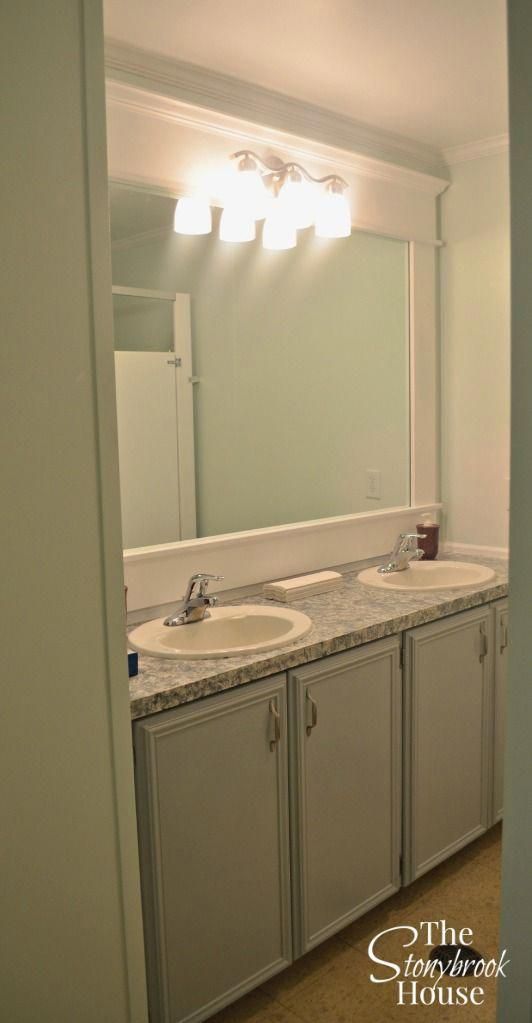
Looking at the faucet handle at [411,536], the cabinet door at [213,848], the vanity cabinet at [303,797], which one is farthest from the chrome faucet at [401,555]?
the cabinet door at [213,848]

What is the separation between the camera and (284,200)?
2486mm

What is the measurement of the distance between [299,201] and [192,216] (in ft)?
1.35

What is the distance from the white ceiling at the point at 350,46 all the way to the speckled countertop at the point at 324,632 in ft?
5.05

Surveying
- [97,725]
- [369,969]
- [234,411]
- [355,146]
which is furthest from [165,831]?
[355,146]

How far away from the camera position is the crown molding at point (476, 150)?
9.61ft

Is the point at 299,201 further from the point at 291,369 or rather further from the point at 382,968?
the point at 382,968

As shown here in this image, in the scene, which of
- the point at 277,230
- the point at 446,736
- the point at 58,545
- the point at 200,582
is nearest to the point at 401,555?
the point at 446,736

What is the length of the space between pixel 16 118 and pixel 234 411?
1452 millimetres

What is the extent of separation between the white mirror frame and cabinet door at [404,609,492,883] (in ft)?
1.79

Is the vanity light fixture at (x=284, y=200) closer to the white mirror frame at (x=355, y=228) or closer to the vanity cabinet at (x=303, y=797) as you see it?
the white mirror frame at (x=355, y=228)

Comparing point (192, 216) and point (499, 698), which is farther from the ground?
point (192, 216)

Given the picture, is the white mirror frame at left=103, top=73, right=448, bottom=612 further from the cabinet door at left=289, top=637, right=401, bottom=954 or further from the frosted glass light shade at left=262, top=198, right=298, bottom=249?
the cabinet door at left=289, top=637, right=401, bottom=954

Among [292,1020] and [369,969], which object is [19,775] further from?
[369,969]

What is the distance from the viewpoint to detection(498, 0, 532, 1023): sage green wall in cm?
52
